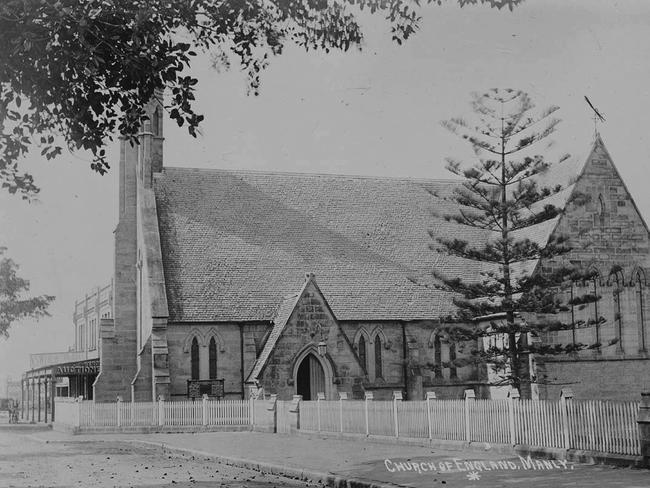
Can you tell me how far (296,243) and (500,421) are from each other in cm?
1970

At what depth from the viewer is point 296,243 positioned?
38938mm

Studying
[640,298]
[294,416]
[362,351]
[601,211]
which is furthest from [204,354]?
[640,298]

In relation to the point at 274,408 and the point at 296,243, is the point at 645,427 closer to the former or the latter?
the point at 274,408

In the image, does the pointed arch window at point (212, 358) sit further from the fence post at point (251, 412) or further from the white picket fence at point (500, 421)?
the white picket fence at point (500, 421)

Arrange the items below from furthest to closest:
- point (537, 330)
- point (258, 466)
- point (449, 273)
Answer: point (449, 273) < point (537, 330) < point (258, 466)

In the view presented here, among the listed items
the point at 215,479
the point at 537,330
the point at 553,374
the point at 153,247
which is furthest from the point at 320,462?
the point at 153,247

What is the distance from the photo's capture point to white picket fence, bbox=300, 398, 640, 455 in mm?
17016

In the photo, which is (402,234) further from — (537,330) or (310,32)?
(310,32)

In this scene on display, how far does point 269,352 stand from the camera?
33.7 m

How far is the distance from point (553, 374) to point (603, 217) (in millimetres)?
6393

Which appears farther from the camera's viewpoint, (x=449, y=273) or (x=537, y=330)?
(x=449, y=273)

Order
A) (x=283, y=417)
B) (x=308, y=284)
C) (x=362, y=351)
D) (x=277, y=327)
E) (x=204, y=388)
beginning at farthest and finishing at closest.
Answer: (x=362, y=351) < (x=204, y=388) < (x=277, y=327) < (x=308, y=284) < (x=283, y=417)

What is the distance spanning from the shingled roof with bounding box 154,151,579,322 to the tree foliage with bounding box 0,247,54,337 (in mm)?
13833

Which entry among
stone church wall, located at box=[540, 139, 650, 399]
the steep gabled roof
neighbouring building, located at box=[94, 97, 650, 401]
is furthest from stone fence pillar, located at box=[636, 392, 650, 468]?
the steep gabled roof
